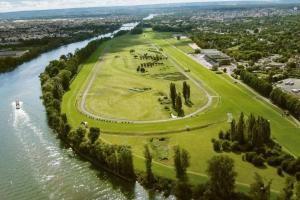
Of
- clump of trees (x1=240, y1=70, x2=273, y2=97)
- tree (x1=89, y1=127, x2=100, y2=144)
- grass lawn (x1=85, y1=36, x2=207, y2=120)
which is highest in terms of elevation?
tree (x1=89, y1=127, x2=100, y2=144)

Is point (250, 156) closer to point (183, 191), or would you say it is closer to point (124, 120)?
point (183, 191)

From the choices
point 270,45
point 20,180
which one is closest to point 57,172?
point 20,180

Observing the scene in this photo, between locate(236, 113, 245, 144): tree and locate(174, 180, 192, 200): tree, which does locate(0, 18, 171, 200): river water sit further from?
locate(236, 113, 245, 144): tree

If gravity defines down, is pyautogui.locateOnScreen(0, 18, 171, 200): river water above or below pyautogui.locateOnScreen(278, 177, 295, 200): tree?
below

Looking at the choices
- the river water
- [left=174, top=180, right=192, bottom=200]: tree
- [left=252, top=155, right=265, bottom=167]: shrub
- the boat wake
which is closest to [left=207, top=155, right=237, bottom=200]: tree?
[left=174, top=180, right=192, bottom=200]: tree

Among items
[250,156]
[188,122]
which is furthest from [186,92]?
[250,156]

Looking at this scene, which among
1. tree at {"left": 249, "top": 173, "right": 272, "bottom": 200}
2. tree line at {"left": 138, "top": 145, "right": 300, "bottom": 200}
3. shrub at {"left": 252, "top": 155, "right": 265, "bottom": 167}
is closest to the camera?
tree at {"left": 249, "top": 173, "right": 272, "bottom": 200}

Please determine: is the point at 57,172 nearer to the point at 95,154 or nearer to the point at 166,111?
the point at 95,154
